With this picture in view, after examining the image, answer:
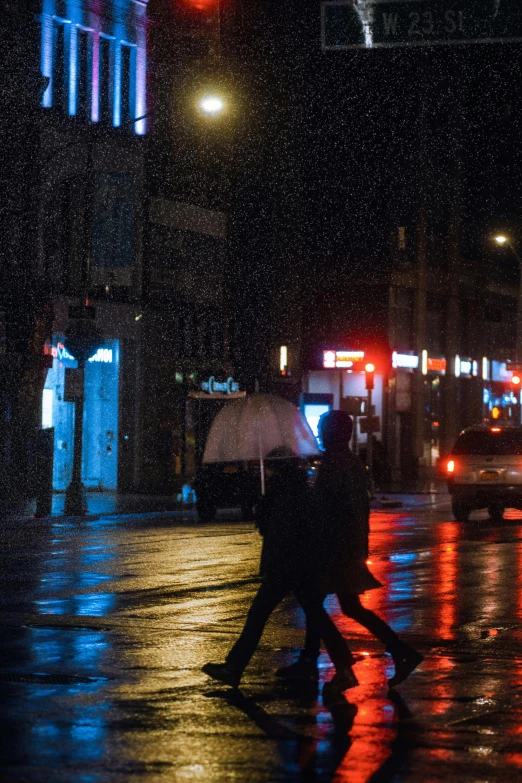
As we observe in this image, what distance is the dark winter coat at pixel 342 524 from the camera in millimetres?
9297

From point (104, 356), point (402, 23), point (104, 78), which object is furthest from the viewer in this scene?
point (104, 356)

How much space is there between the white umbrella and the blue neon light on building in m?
20.5

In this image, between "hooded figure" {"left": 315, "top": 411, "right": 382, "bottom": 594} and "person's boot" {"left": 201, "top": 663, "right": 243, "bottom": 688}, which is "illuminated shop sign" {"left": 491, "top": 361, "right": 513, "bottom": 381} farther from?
"person's boot" {"left": 201, "top": 663, "right": 243, "bottom": 688}

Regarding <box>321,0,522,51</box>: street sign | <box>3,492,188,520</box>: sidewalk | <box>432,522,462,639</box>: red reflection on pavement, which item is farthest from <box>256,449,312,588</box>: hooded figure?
<box>3,492,188,520</box>: sidewalk

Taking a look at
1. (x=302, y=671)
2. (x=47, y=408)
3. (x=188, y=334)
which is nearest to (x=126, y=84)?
(x=188, y=334)

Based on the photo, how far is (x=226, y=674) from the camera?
367 inches

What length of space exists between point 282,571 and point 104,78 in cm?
3196

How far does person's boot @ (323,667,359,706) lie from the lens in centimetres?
902

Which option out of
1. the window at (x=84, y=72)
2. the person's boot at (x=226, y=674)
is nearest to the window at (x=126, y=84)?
the window at (x=84, y=72)

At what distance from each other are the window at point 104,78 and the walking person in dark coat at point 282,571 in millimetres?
31392

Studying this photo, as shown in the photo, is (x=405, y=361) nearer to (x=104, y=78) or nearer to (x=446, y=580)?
(x=104, y=78)

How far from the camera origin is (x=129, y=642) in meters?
11.6

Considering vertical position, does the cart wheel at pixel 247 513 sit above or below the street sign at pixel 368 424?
below

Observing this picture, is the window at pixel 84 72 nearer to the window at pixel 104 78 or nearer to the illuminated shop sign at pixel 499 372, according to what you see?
the window at pixel 104 78
